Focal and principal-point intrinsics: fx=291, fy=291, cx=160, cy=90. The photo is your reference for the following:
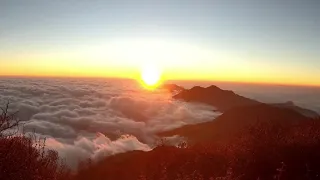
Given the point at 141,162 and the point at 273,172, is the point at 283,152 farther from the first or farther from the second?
the point at 141,162

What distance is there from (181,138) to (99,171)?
7965cm

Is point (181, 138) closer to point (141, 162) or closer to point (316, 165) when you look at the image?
point (141, 162)

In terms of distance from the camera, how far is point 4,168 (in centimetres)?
1038

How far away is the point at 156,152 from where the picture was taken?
55.2m

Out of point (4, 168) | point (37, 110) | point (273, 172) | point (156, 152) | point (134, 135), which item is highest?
point (4, 168)

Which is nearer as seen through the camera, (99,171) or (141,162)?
Answer: (141,162)

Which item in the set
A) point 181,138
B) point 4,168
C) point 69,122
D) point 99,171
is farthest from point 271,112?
point 4,168

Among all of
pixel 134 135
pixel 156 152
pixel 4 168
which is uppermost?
pixel 4 168

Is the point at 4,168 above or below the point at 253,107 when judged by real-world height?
above

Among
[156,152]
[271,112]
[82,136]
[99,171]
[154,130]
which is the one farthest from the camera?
[154,130]

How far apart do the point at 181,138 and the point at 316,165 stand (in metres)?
134

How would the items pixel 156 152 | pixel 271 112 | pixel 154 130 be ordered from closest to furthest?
1. pixel 156 152
2. pixel 271 112
3. pixel 154 130

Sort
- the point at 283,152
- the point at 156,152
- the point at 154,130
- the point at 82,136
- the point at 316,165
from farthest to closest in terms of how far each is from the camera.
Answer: the point at 154,130
the point at 82,136
the point at 156,152
the point at 283,152
the point at 316,165

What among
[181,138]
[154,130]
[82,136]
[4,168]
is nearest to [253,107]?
[181,138]
